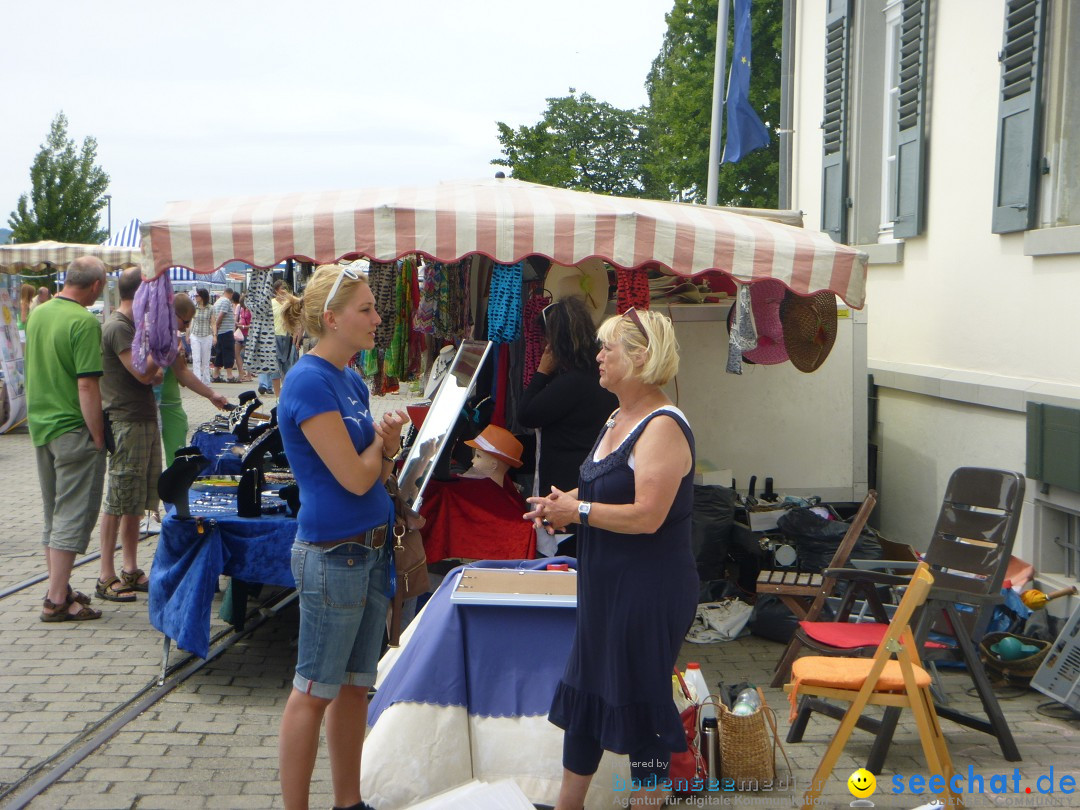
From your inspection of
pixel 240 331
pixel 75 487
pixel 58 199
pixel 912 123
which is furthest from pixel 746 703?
pixel 58 199

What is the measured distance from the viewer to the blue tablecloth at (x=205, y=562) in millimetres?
5250

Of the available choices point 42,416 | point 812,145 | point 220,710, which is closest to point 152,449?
point 42,416

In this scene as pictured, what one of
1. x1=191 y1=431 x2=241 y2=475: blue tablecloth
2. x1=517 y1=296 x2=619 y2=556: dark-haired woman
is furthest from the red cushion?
x1=191 y1=431 x2=241 y2=475: blue tablecloth

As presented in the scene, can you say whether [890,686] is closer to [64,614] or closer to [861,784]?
[861,784]

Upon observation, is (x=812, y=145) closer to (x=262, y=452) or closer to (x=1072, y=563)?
(x=1072, y=563)

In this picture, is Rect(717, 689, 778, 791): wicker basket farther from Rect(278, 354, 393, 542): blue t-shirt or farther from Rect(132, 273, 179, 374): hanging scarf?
Rect(132, 273, 179, 374): hanging scarf

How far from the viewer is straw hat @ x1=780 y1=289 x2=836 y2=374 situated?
Answer: 678 centimetres

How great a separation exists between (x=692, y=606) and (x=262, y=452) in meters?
2.84

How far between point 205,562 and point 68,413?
5.47 feet

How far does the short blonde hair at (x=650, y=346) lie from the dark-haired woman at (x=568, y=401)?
2.08 meters

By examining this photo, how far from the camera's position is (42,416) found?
6.34 meters

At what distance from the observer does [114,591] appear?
6.89 m

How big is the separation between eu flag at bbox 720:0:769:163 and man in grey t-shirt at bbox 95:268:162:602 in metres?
8.70

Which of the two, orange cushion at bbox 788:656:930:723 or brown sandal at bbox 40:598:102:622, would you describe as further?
brown sandal at bbox 40:598:102:622
